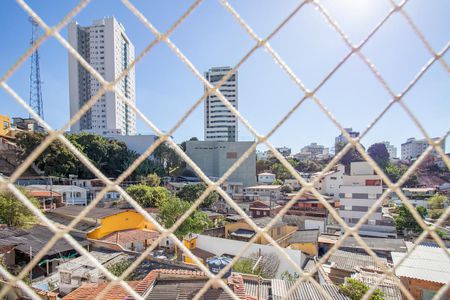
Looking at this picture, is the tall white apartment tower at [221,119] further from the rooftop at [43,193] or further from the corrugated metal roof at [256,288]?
the corrugated metal roof at [256,288]

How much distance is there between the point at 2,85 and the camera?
68 centimetres

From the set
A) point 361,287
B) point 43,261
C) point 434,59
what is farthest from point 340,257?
point 434,59

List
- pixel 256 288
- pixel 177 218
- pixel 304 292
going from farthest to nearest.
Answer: pixel 177 218, pixel 256 288, pixel 304 292

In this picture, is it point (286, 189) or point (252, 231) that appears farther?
point (286, 189)

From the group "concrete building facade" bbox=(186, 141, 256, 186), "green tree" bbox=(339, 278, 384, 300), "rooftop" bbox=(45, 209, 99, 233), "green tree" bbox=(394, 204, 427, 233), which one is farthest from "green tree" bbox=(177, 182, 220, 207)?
"green tree" bbox=(339, 278, 384, 300)

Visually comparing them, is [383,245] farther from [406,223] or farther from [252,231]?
[406,223]

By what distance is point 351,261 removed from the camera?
20.9 ft

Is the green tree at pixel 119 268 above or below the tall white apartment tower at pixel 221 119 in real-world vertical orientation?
below

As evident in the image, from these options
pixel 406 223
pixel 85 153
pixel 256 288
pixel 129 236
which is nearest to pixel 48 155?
pixel 85 153

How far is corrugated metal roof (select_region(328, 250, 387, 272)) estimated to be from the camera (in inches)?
235

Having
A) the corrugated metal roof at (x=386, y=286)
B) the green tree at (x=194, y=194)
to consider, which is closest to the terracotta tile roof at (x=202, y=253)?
the corrugated metal roof at (x=386, y=286)

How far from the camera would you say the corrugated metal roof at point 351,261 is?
596 cm

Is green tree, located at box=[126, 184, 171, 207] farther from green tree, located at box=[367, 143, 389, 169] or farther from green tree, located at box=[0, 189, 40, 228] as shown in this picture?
green tree, located at box=[367, 143, 389, 169]

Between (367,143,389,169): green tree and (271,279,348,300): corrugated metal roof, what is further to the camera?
(367,143,389,169): green tree
